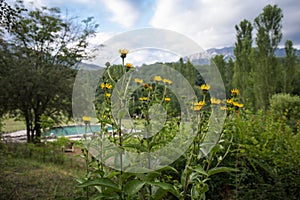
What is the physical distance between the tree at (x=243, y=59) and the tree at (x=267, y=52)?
114cm

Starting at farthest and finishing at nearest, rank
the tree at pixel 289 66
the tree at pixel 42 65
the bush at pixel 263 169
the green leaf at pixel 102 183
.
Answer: the tree at pixel 289 66 < the tree at pixel 42 65 < the bush at pixel 263 169 < the green leaf at pixel 102 183

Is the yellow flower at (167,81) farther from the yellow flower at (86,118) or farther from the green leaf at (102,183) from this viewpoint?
the green leaf at (102,183)

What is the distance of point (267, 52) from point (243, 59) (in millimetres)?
2150

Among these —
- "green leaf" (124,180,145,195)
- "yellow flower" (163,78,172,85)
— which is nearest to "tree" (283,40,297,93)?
"yellow flower" (163,78,172,85)

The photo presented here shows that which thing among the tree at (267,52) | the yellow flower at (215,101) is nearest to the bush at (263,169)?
the yellow flower at (215,101)

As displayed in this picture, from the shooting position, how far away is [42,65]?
7340 mm

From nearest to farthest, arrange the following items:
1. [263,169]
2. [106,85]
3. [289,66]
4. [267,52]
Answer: [106,85] → [263,169] → [267,52] → [289,66]

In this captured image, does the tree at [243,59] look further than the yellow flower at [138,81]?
Yes

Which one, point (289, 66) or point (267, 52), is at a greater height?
point (267, 52)

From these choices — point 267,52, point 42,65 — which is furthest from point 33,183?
point 267,52

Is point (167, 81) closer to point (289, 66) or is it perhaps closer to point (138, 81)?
point (138, 81)

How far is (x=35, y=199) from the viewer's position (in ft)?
8.94

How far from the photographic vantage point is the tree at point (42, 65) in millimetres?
6359

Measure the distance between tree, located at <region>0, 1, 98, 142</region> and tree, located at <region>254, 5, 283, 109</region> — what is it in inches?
255
